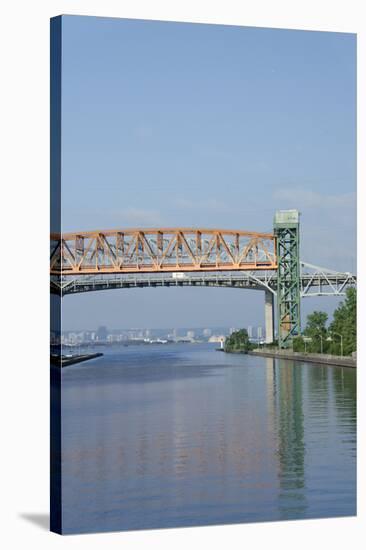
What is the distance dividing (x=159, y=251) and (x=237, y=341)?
1198mm

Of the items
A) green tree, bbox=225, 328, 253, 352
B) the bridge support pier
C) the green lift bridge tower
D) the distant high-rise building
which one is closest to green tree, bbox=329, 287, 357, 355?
the green lift bridge tower

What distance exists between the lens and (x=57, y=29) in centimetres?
1047

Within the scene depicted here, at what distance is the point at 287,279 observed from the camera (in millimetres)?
13344

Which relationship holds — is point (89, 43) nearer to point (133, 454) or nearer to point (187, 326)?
point (187, 326)

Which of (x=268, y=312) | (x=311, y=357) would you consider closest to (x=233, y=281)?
(x=268, y=312)

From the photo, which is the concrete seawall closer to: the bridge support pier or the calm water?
the bridge support pier

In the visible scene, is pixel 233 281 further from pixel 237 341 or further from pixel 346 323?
pixel 346 323

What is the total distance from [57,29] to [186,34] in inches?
51.3

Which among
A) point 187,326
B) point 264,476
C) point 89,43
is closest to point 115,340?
point 187,326

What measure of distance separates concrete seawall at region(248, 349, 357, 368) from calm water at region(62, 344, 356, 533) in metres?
1.04

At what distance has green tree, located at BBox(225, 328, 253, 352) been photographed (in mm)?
12070

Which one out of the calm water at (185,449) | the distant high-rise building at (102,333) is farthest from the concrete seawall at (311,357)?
the distant high-rise building at (102,333)

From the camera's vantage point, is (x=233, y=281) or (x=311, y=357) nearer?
(x=233, y=281)

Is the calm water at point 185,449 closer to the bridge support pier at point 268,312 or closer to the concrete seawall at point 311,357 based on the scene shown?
the bridge support pier at point 268,312
